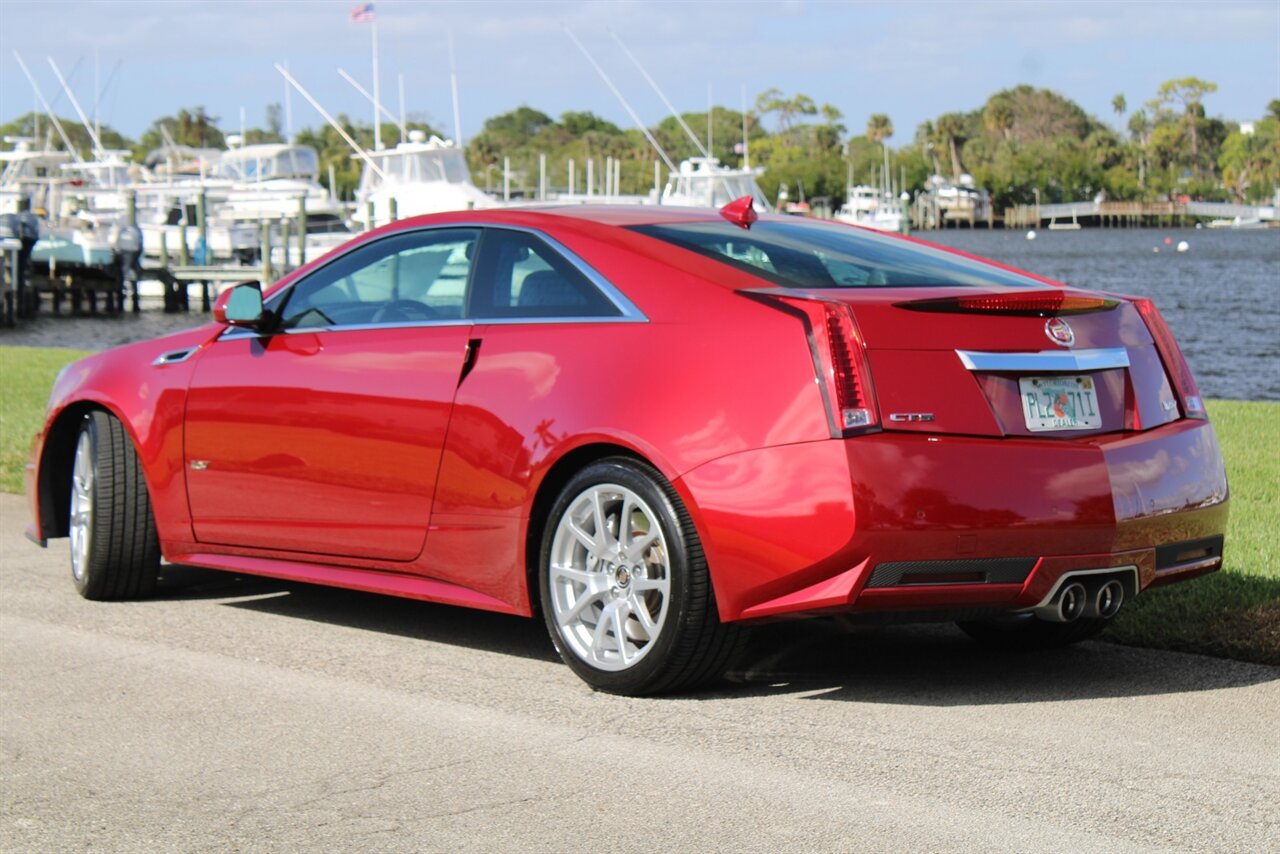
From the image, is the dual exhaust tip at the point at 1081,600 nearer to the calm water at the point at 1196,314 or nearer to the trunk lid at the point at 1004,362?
the trunk lid at the point at 1004,362

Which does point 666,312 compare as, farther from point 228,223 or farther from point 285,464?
point 228,223

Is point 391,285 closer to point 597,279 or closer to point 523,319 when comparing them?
point 523,319

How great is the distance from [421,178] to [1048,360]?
50.4m

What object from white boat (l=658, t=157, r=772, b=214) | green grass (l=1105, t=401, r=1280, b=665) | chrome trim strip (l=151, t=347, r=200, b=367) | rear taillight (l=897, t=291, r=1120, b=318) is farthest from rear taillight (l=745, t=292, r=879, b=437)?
white boat (l=658, t=157, r=772, b=214)

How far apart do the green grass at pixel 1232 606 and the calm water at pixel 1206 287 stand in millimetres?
12869

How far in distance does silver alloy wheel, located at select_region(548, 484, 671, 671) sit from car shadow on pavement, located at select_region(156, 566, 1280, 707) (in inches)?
12.0

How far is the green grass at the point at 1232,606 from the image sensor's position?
21.2ft

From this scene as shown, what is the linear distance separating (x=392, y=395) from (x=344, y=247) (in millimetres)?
800

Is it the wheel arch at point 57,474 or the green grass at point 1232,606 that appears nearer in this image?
the green grass at point 1232,606

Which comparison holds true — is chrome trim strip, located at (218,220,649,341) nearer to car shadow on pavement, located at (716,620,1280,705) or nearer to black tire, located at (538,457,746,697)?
black tire, located at (538,457,746,697)

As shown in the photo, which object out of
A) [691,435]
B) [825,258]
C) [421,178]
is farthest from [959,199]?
[691,435]

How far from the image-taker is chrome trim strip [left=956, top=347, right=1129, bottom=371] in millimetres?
5363

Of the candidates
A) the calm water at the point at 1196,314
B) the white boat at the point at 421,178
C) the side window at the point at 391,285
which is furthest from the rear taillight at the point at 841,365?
the white boat at the point at 421,178

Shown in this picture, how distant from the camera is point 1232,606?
6902 millimetres
